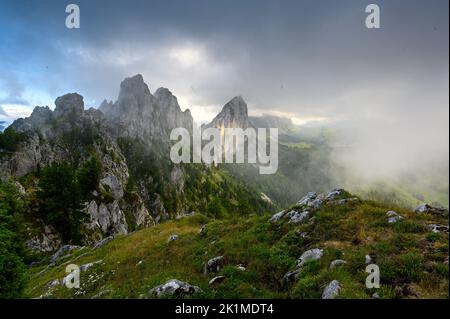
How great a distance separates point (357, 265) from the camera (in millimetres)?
14633

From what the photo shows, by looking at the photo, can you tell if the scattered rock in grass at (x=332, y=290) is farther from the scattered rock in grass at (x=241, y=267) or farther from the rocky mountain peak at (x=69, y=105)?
the rocky mountain peak at (x=69, y=105)

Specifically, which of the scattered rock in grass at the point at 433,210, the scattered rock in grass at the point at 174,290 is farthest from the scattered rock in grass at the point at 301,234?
the scattered rock in grass at the point at 174,290

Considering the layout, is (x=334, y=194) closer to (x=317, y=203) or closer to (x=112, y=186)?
(x=317, y=203)

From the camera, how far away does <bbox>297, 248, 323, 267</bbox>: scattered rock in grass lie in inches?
648

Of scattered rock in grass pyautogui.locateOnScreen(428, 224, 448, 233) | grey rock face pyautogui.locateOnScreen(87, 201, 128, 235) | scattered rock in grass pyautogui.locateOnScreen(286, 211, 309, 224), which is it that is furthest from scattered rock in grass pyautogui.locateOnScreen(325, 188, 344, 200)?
grey rock face pyautogui.locateOnScreen(87, 201, 128, 235)

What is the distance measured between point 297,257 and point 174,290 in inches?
305

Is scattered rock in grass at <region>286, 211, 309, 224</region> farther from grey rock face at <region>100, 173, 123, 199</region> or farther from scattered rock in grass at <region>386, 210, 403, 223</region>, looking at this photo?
grey rock face at <region>100, 173, 123, 199</region>

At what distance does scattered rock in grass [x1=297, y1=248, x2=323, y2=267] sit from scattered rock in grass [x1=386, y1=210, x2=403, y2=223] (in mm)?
6182

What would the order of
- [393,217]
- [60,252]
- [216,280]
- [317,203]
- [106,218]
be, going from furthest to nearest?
[106,218]
[60,252]
[317,203]
[393,217]
[216,280]

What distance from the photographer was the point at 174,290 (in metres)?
15.0

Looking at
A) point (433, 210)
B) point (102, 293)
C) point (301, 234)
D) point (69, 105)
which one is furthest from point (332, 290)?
point (69, 105)
